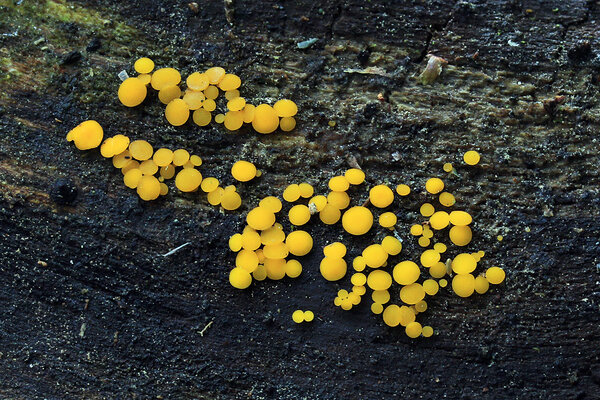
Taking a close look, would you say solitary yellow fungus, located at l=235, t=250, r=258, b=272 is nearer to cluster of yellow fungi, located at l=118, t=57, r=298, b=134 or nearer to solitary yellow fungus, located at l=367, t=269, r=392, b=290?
solitary yellow fungus, located at l=367, t=269, r=392, b=290

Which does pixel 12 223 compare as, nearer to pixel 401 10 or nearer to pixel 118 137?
pixel 118 137

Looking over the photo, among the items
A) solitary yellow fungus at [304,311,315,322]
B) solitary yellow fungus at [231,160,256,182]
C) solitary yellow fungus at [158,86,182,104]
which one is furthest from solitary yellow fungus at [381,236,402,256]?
solitary yellow fungus at [158,86,182,104]

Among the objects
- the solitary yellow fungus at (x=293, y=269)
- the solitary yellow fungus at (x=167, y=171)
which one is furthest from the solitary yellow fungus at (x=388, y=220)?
the solitary yellow fungus at (x=167, y=171)

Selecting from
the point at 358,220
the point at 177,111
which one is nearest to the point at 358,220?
the point at 358,220

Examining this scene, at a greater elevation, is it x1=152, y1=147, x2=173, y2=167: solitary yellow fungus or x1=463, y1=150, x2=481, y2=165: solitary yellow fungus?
x1=463, y1=150, x2=481, y2=165: solitary yellow fungus

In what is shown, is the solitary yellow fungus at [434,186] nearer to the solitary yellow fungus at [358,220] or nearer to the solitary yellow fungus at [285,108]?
the solitary yellow fungus at [358,220]
